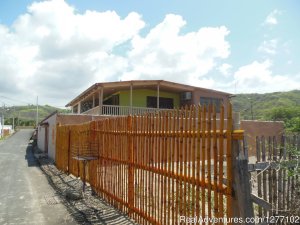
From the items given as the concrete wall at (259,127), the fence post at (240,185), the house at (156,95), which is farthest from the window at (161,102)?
the fence post at (240,185)

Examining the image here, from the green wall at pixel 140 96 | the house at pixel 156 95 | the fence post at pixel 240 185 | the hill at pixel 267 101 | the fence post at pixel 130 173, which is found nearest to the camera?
the fence post at pixel 240 185

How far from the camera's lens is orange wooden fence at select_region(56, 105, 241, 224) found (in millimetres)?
4035

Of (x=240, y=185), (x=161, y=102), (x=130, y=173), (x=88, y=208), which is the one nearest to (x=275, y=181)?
(x=240, y=185)

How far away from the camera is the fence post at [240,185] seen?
3656mm

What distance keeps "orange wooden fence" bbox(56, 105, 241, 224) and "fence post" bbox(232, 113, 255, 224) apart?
0.07 meters

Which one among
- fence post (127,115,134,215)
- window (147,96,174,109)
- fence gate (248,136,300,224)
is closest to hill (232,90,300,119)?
window (147,96,174,109)

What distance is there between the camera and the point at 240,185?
3.68 meters

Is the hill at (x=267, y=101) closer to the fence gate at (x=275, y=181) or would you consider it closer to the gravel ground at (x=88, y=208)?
the gravel ground at (x=88, y=208)

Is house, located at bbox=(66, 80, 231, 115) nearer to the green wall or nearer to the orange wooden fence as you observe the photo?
the green wall

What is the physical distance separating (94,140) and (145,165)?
3744mm

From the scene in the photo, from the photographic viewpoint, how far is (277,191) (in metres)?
4.98

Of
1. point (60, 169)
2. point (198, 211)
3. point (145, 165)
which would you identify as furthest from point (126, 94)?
point (198, 211)

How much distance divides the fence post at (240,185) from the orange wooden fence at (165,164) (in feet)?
0.22

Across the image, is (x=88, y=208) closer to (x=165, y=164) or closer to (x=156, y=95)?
(x=165, y=164)
